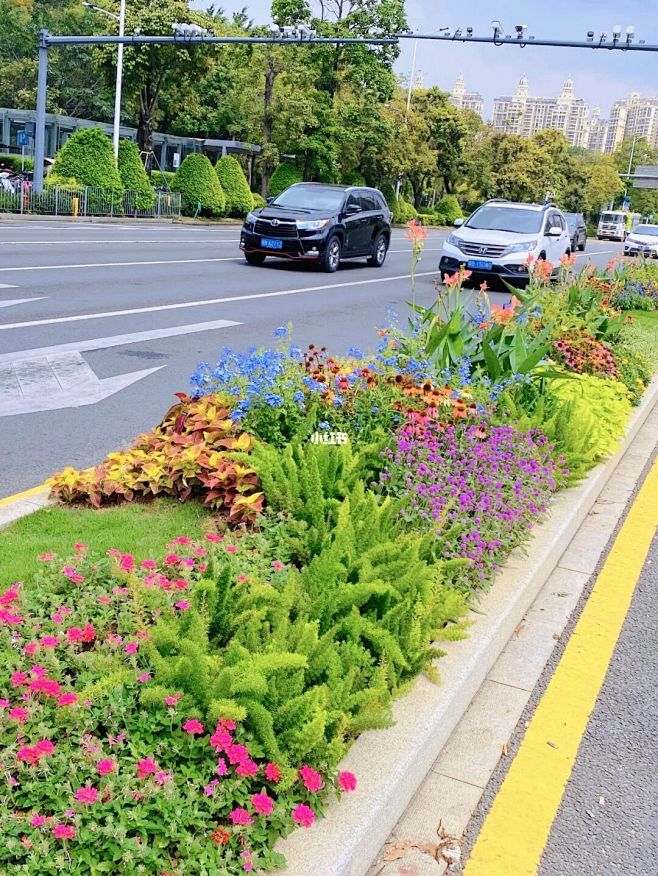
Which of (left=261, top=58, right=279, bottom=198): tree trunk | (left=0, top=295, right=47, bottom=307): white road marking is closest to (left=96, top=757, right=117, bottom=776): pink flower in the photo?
(left=0, top=295, right=47, bottom=307): white road marking

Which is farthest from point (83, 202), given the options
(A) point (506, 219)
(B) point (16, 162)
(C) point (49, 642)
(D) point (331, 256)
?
(C) point (49, 642)

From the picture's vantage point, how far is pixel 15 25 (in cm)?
Answer: 5881

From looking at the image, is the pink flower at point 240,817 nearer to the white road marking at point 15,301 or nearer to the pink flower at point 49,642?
the pink flower at point 49,642

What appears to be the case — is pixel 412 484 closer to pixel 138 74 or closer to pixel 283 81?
pixel 138 74

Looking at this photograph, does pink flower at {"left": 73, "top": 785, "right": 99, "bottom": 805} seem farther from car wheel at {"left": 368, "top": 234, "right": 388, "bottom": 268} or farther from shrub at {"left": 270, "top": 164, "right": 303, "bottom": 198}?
shrub at {"left": 270, "top": 164, "right": 303, "bottom": 198}

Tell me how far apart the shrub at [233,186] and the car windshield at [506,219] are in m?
21.8

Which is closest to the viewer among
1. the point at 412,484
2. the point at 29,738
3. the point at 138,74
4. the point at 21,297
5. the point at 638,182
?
the point at 29,738

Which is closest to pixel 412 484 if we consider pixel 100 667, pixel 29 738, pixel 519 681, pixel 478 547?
pixel 478 547

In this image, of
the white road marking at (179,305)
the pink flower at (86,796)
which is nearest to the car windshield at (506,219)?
the white road marking at (179,305)

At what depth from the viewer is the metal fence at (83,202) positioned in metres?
29.6

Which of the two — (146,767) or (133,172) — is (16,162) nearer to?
(133,172)

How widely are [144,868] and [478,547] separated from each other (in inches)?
86.6

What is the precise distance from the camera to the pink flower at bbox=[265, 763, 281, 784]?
2.37 metres

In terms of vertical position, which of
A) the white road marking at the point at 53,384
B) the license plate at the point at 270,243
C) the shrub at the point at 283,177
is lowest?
the white road marking at the point at 53,384
